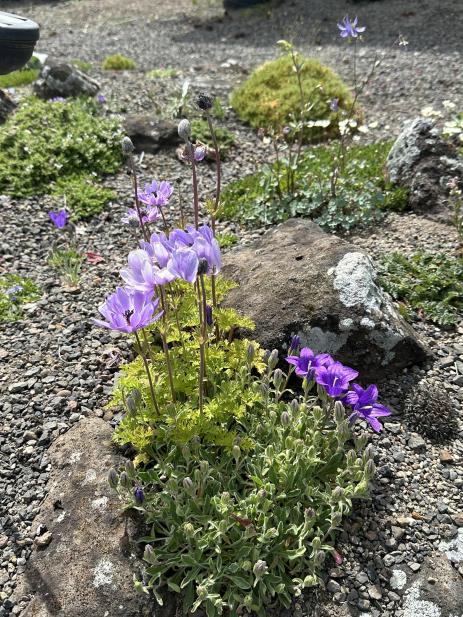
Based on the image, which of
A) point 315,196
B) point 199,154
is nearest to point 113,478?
point 199,154

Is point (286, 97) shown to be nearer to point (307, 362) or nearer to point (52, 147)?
point (52, 147)

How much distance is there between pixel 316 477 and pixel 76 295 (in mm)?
2385

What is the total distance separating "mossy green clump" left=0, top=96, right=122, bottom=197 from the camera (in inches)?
235

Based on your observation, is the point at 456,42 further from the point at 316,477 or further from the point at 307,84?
the point at 316,477

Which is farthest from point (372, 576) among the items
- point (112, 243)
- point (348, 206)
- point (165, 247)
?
point (112, 243)

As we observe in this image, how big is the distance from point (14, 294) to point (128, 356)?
46.3 inches

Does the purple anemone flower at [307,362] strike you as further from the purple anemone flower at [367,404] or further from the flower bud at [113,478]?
the flower bud at [113,478]

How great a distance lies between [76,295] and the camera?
4383 millimetres

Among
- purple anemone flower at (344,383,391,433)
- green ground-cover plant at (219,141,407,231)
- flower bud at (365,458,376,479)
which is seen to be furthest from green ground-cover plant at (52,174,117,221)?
flower bud at (365,458,376,479)

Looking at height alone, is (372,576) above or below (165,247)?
below

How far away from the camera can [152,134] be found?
6.77 m

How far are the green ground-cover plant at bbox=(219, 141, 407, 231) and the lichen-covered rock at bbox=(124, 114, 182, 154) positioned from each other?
136 centimetres

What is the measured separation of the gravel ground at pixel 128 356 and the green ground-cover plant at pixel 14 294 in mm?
85

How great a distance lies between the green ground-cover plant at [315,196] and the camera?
4914 millimetres
